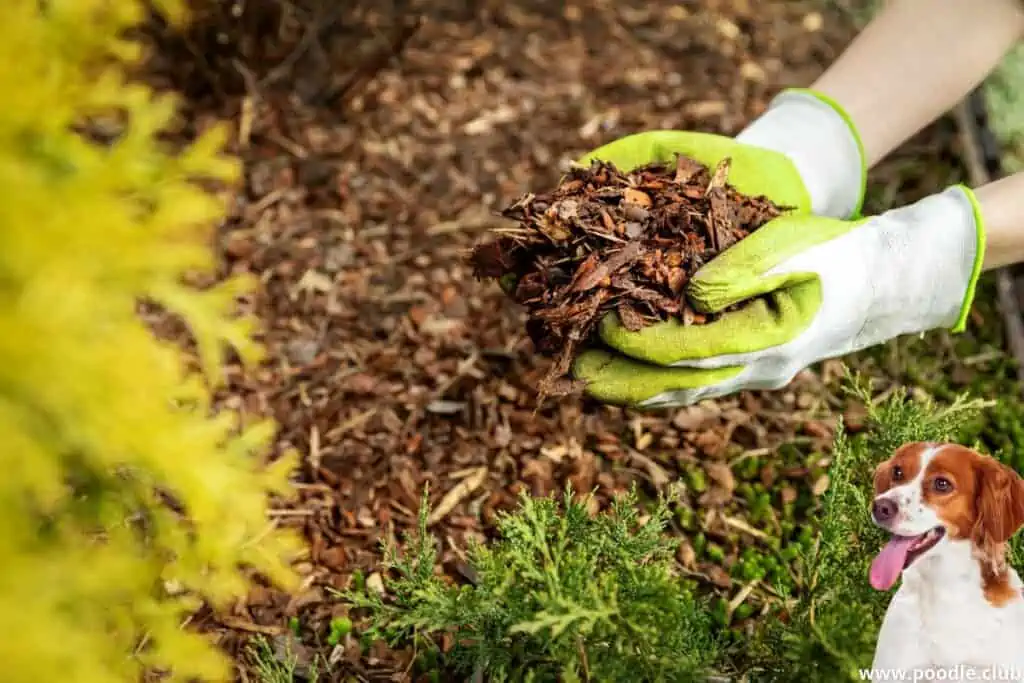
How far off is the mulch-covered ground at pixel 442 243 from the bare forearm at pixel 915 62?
2.55ft

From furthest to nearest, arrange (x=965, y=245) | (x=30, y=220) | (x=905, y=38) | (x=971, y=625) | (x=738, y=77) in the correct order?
(x=738, y=77) → (x=905, y=38) → (x=965, y=245) → (x=30, y=220) → (x=971, y=625)

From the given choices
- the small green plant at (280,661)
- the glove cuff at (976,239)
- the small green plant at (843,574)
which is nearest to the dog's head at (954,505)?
the small green plant at (843,574)

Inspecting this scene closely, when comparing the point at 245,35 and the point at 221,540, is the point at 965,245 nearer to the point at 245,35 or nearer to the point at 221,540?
the point at 221,540

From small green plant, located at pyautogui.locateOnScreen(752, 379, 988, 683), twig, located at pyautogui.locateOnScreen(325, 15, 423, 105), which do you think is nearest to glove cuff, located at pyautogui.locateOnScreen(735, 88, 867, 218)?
small green plant, located at pyautogui.locateOnScreen(752, 379, 988, 683)

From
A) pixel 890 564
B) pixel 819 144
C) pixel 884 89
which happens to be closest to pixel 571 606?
pixel 890 564

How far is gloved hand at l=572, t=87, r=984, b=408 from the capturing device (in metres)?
1.85

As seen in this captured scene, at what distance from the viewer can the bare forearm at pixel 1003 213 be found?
2.03 m

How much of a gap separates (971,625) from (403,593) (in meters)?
1.00

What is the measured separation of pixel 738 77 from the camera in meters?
3.65

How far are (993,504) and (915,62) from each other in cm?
148

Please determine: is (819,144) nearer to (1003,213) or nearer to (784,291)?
(1003,213)

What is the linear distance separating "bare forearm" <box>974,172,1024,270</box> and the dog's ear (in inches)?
35.5

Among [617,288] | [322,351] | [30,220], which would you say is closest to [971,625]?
[617,288]

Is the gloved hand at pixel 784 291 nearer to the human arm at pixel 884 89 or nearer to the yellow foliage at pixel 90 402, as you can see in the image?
the human arm at pixel 884 89
